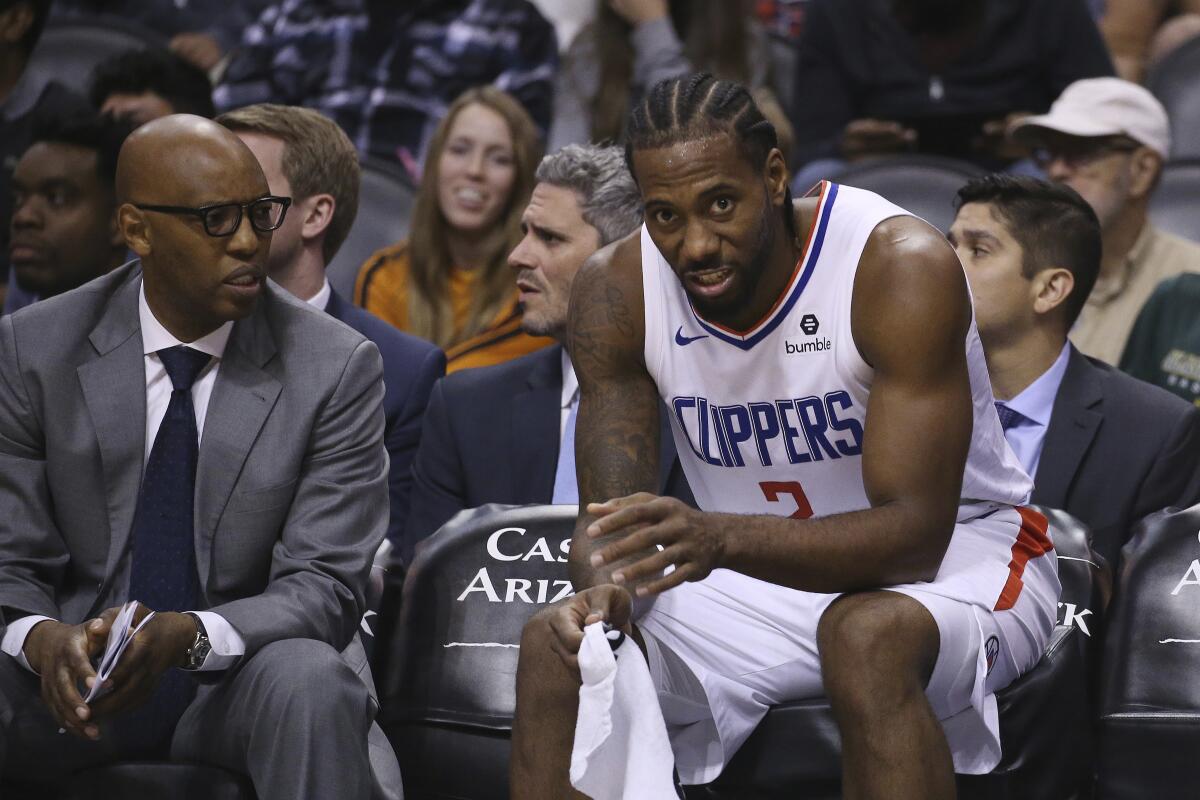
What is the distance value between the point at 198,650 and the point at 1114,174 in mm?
3123

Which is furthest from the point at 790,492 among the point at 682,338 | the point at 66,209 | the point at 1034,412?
the point at 66,209

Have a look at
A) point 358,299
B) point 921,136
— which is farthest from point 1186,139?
point 358,299

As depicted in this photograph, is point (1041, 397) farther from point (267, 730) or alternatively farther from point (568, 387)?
point (267, 730)

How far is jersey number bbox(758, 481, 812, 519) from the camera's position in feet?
9.32

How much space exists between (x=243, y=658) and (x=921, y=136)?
11.0 ft

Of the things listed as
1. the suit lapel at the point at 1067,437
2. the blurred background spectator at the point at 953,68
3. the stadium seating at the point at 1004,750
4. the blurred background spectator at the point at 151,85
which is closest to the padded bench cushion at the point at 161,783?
the stadium seating at the point at 1004,750

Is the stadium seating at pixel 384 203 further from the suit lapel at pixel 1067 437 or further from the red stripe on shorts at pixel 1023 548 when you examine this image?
the red stripe on shorts at pixel 1023 548

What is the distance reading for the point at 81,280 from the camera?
183 inches

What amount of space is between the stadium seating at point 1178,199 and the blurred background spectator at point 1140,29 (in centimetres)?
87

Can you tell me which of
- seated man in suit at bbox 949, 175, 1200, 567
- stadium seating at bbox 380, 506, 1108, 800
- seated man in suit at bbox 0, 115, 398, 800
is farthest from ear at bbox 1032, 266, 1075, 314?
seated man in suit at bbox 0, 115, 398, 800

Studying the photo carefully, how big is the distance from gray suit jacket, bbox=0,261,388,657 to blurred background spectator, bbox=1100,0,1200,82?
3.81 meters

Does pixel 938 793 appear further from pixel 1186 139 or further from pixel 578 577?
pixel 1186 139

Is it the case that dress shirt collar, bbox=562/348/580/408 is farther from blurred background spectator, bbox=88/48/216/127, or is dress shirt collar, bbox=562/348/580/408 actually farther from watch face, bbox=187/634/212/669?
blurred background spectator, bbox=88/48/216/127

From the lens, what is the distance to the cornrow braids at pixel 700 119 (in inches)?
105
